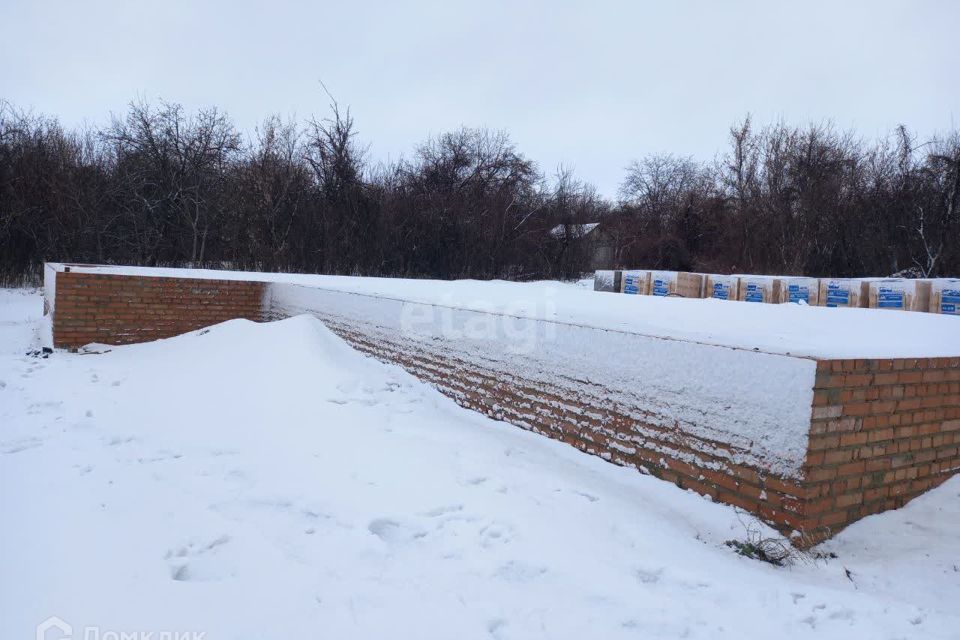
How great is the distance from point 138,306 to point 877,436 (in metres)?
7.84

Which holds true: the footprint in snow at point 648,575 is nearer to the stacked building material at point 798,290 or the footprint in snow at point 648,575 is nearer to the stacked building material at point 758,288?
the stacked building material at point 798,290

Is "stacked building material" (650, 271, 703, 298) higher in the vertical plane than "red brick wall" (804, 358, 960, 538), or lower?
higher

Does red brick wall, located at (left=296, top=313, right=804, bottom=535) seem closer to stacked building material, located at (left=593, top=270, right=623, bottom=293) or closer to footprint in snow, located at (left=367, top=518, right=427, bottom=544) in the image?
footprint in snow, located at (left=367, top=518, right=427, bottom=544)

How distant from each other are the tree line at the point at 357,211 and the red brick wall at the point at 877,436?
16.7m

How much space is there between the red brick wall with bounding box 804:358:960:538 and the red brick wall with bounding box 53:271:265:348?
7447 mm

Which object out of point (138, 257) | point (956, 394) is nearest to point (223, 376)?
point (956, 394)

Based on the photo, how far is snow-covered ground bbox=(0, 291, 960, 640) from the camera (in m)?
2.15

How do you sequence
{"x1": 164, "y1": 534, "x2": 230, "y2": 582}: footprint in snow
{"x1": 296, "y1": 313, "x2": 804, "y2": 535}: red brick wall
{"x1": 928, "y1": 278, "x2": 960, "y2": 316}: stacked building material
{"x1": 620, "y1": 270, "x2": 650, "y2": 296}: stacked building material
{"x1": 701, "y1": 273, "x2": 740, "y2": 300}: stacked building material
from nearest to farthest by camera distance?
{"x1": 164, "y1": 534, "x2": 230, "y2": 582}: footprint in snow < {"x1": 296, "y1": 313, "x2": 804, "y2": 535}: red brick wall < {"x1": 928, "y1": 278, "x2": 960, "y2": 316}: stacked building material < {"x1": 701, "y1": 273, "x2": 740, "y2": 300}: stacked building material < {"x1": 620, "y1": 270, "x2": 650, "y2": 296}: stacked building material

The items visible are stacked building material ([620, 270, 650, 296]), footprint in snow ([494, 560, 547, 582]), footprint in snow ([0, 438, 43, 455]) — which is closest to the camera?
footprint in snow ([494, 560, 547, 582])

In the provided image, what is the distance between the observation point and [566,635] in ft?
6.89

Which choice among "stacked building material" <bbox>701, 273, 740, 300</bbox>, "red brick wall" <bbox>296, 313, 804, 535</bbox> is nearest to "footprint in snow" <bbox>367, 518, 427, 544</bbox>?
"red brick wall" <bbox>296, 313, 804, 535</bbox>

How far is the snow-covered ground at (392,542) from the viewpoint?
2.15 metres

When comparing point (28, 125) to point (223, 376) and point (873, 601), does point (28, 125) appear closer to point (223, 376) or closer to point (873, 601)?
point (223, 376)

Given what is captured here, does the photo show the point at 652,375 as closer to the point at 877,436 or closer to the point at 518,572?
the point at 877,436
